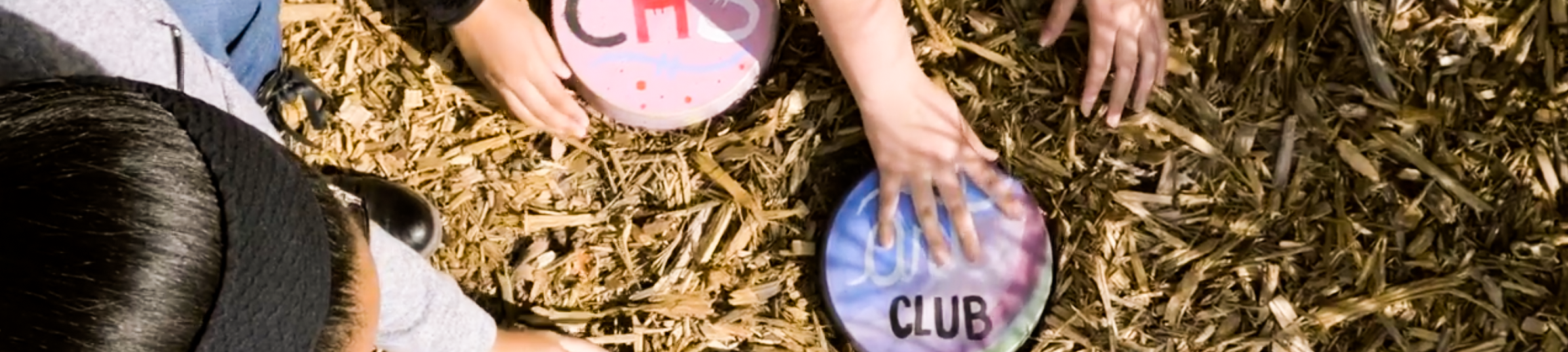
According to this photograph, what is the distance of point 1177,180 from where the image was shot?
3.96 feet

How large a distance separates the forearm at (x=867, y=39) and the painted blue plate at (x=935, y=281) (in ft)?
0.37

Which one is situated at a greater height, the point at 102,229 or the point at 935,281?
the point at 102,229

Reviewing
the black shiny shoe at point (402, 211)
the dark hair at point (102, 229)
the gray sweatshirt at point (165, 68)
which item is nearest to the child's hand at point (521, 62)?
the black shiny shoe at point (402, 211)

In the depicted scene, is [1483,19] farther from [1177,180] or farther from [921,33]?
[921,33]

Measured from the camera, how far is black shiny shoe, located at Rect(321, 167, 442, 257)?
1226 millimetres

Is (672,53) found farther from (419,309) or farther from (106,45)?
(106,45)

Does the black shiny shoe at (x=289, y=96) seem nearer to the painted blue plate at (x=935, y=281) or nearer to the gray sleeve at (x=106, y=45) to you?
the gray sleeve at (x=106, y=45)

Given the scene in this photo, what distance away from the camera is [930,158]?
1194 millimetres

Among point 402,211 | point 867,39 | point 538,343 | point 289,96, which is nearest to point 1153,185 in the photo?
point 867,39

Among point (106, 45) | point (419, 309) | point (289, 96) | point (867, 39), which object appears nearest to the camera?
point (106, 45)

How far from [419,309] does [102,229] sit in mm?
386

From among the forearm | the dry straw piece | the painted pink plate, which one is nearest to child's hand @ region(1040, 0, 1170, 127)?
the dry straw piece

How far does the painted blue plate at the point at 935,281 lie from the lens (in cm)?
121

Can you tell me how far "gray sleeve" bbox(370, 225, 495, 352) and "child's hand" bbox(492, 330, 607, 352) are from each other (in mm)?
70
